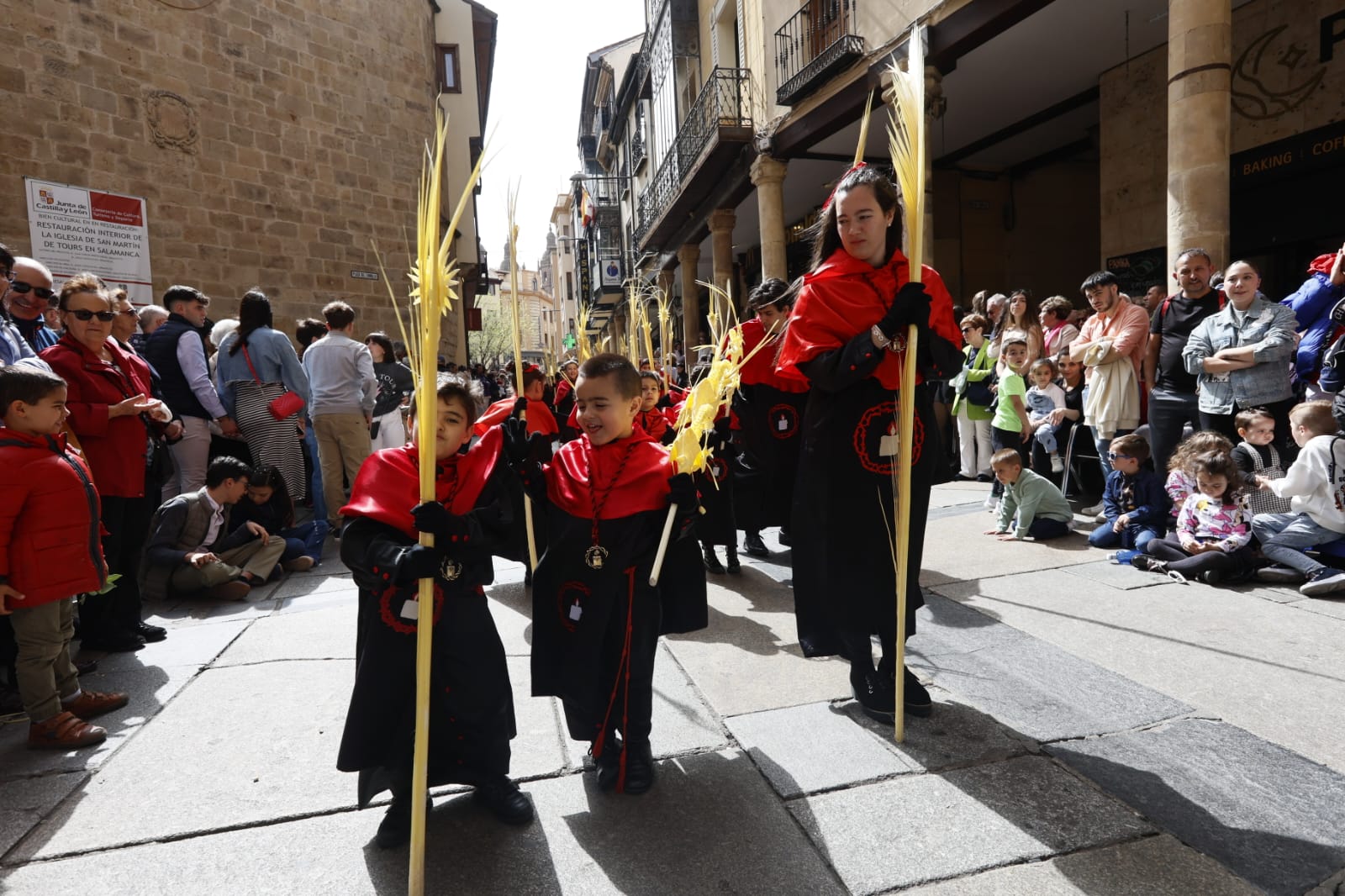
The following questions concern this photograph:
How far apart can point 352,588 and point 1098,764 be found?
431 centimetres

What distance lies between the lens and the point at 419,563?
1941 millimetres

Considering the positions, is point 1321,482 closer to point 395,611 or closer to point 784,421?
point 784,421

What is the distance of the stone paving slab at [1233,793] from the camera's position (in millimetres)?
1965

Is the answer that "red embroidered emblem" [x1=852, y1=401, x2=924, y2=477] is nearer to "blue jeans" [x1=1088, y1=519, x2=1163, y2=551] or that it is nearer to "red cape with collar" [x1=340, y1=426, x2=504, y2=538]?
"red cape with collar" [x1=340, y1=426, x2=504, y2=538]

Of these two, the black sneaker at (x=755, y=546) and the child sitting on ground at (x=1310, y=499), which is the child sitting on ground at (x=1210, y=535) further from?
the black sneaker at (x=755, y=546)

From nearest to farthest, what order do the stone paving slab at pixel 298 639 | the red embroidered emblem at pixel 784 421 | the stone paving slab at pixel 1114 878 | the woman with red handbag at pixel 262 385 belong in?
the stone paving slab at pixel 1114 878 < the red embroidered emblem at pixel 784 421 < the stone paving slab at pixel 298 639 < the woman with red handbag at pixel 262 385

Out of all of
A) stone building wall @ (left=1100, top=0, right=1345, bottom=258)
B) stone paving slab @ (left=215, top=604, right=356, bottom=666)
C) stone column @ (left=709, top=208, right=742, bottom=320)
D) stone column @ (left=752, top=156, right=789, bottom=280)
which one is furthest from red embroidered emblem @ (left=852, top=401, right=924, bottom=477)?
stone column @ (left=709, top=208, right=742, bottom=320)

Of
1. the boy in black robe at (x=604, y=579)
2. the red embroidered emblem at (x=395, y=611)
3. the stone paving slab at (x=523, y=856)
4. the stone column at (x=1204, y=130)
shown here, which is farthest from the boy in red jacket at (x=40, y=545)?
the stone column at (x=1204, y=130)

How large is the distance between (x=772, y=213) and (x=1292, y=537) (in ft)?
30.2

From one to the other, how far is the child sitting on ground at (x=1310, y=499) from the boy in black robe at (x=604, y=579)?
3.60 meters

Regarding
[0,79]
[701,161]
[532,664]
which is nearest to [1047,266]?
[701,161]

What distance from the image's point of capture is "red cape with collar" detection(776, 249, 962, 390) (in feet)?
8.96

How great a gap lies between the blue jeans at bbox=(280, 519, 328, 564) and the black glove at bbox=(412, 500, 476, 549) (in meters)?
4.07

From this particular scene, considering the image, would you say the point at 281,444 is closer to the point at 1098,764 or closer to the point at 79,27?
the point at 1098,764
